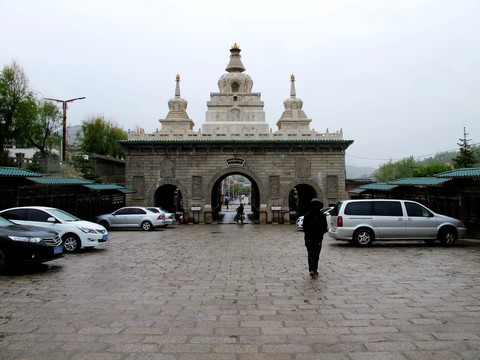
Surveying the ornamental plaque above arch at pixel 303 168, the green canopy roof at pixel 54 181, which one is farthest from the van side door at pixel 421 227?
the ornamental plaque above arch at pixel 303 168

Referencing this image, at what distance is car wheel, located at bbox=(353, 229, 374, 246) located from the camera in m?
12.7

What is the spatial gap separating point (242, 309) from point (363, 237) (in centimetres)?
818

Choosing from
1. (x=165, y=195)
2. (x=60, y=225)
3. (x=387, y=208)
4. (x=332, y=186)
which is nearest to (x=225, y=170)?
(x=165, y=195)

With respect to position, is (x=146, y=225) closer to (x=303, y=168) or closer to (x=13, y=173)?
(x=13, y=173)

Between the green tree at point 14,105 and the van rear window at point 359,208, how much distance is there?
3296 centimetres

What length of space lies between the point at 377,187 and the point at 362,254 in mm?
13560

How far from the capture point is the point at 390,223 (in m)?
12.6

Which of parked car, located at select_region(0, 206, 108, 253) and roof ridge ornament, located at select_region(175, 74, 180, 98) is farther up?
roof ridge ornament, located at select_region(175, 74, 180, 98)

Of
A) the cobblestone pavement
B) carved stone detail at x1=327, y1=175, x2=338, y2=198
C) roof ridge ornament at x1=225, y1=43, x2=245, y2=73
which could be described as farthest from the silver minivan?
roof ridge ornament at x1=225, y1=43, x2=245, y2=73

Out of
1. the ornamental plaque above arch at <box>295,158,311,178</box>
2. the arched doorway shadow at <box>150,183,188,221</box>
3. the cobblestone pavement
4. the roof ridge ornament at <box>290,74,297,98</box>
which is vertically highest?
the roof ridge ornament at <box>290,74,297,98</box>

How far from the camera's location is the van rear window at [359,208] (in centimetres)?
1282

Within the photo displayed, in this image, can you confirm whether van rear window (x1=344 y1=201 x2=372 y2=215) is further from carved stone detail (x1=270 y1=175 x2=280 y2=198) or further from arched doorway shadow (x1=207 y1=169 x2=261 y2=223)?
arched doorway shadow (x1=207 y1=169 x2=261 y2=223)

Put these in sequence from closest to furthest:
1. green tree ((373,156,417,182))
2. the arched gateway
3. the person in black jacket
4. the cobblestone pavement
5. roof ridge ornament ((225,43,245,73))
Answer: the cobblestone pavement → the person in black jacket → the arched gateway → roof ridge ornament ((225,43,245,73)) → green tree ((373,156,417,182))

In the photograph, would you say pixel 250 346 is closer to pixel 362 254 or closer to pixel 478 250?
pixel 362 254
